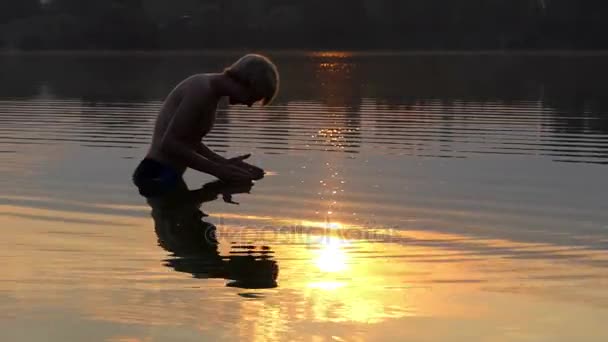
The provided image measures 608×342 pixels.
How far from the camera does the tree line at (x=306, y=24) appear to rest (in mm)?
74188

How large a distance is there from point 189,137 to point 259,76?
1188mm

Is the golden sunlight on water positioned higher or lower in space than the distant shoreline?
lower

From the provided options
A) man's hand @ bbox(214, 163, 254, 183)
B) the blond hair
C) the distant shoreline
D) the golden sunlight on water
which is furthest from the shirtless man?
the distant shoreline

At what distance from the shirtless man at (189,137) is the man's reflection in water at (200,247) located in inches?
13.5

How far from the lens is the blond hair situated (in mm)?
9406

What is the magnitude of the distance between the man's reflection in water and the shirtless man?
1.12 ft

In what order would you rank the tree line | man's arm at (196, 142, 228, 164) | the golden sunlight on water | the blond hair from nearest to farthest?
the golden sunlight on water → the blond hair → man's arm at (196, 142, 228, 164) → the tree line

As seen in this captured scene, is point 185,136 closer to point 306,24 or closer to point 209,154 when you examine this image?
point 209,154

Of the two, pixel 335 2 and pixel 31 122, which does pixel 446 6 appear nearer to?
pixel 335 2

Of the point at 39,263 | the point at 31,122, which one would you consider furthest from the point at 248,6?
the point at 39,263

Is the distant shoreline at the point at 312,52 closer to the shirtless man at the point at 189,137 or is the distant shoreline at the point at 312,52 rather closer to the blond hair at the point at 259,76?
the shirtless man at the point at 189,137

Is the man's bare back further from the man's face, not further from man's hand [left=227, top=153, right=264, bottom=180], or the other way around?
the man's face

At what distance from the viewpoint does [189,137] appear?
10.3 m

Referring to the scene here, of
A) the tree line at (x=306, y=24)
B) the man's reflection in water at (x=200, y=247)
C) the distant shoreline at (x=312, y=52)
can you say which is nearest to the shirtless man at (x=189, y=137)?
the man's reflection in water at (x=200, y=247)
